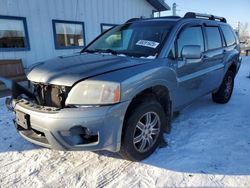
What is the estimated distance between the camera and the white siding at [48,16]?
7.90m

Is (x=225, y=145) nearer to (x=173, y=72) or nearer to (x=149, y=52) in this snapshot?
(x=173, y=72)

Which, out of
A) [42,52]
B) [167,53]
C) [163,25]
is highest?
[163,25]

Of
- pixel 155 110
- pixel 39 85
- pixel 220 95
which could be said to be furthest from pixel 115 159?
pixel 220 95

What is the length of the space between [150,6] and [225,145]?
1064 centimetres

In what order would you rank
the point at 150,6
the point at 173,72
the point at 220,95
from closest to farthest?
the point at 173,72 → the point at 220,95 → the point at 150,6

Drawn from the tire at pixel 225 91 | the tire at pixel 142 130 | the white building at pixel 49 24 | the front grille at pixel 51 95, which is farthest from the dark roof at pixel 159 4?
the front grille at pixel 51 95

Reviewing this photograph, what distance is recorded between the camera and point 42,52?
8.62 m

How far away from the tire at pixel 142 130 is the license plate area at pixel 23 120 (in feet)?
3.62

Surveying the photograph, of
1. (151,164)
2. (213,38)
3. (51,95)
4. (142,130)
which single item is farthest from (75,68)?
(213,38)

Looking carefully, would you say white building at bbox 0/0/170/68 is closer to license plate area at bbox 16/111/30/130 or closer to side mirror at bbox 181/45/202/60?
license plate area at bbox 16/111/30/130

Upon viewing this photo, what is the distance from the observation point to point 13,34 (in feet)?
25.8

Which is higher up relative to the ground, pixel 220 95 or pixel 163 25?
pixel 163 25

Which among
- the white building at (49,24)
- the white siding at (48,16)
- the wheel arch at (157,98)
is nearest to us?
the wheel arch at (157,98)

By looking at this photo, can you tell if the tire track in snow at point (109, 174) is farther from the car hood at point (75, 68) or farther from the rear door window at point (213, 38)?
the rear door window at point (213, 38)
